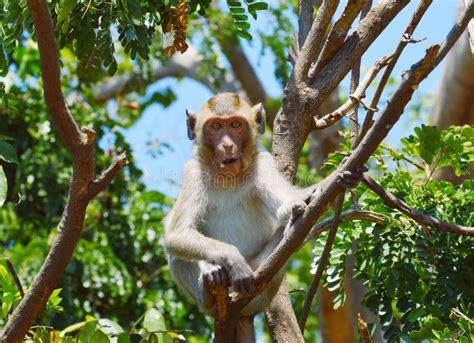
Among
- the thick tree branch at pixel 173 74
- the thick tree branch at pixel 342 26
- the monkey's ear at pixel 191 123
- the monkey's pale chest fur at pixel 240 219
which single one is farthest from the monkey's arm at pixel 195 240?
the thick tree branch at pixel 173 74

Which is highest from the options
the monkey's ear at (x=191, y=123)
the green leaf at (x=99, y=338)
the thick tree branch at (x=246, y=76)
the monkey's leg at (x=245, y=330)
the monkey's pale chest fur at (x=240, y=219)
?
the thick tree branch at (x=246, y=76)

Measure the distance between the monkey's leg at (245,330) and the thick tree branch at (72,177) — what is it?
164cm

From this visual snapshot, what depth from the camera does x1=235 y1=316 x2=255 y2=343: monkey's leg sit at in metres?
6.07

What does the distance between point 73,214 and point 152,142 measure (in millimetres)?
7001

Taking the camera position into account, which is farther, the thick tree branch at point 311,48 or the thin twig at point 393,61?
the thick tree branch at point 311,48

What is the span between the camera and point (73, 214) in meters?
4.67

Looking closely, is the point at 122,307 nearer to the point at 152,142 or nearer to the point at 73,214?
the point at 152,142

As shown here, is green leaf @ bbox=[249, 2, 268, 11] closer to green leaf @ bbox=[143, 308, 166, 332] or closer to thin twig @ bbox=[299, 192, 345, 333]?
thin twig @ bbox=[299, 192, 345, 333]

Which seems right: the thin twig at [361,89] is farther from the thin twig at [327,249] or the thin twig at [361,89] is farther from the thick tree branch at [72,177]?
the thick tree branch at [72,177]

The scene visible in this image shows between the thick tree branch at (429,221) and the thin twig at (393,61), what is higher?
the thin twig at (393,61)

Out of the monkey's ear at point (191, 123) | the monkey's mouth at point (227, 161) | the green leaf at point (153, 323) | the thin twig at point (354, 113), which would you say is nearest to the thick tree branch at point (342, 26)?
the thin twig at point (354, 113)

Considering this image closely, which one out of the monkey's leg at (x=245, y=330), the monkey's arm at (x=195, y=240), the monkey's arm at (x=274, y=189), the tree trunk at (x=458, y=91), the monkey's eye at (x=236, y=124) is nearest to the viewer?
the monkey's arm at (x=195, y=240)

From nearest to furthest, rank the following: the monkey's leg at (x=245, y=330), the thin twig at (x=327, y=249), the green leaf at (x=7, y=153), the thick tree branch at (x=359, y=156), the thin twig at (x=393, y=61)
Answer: the thick tree branch at (x=359, y=156)
the thin twig at (x=393, y=61)
the green leaf at (x=7, y=153)
the thin twig at (x=327, y=249)
the monkey's leg at (x=245, y=330)

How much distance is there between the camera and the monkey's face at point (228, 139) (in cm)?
646
